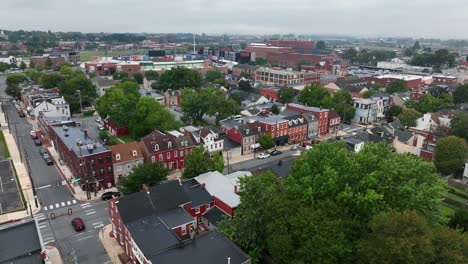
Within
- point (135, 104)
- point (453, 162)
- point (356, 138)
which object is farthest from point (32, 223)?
point (453, 162)

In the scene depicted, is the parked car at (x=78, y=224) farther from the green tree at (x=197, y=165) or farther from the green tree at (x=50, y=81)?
the green tree at (x=50, y=81)

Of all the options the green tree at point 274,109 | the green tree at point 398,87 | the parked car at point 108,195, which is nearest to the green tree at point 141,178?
the parked car at point 108,195

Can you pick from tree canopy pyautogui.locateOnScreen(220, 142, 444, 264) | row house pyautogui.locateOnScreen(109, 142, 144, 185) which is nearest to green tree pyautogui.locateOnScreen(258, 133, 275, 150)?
row house pyautogui.locateOnScreen(109, 142, 144, 185)

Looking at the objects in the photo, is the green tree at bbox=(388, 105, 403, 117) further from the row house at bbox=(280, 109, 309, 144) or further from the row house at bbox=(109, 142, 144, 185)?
the row house at bbox=(109, 142, 144, 185)

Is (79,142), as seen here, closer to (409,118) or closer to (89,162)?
(89,162)

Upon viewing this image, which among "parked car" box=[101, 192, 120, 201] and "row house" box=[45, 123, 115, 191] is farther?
"row house" box=[45, 123, 115, 191]

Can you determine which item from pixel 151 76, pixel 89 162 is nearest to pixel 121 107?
pixel 89 162
